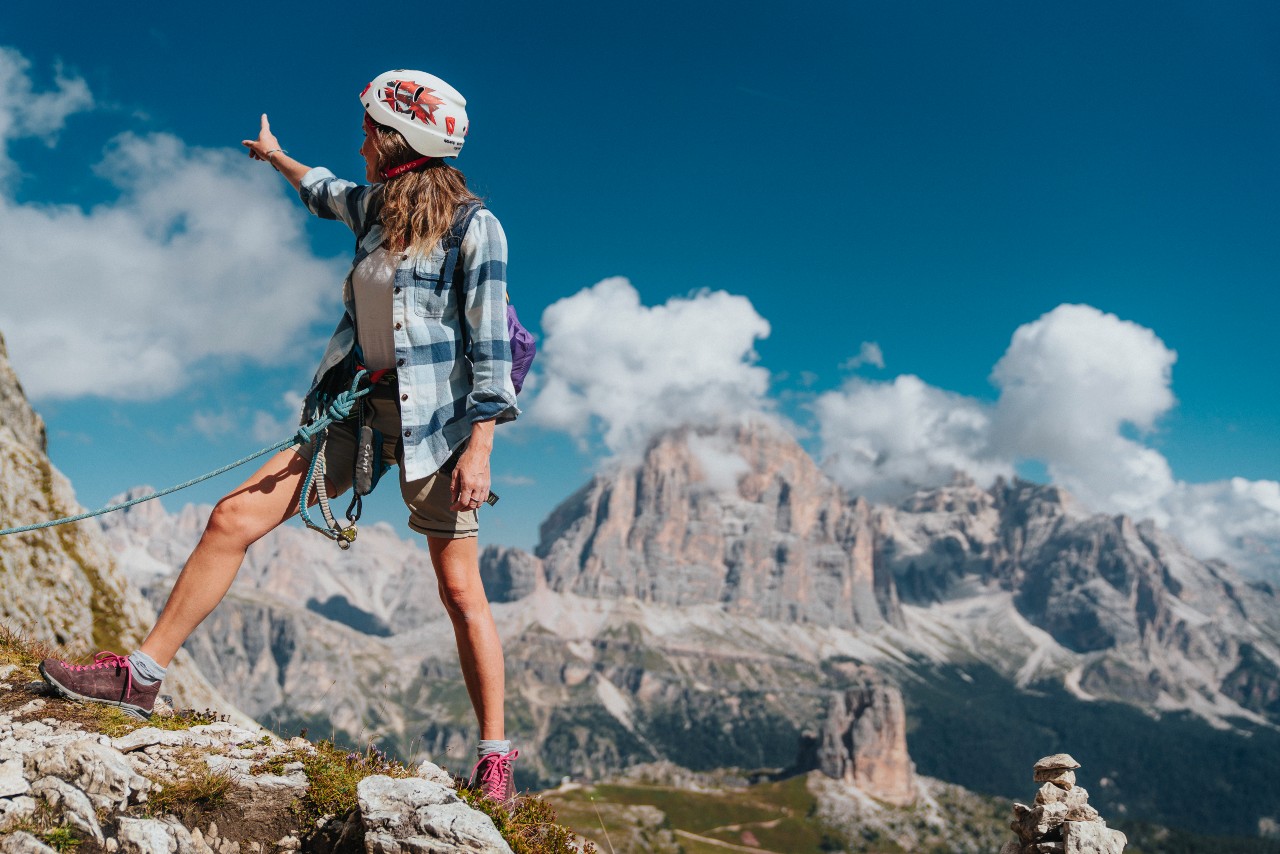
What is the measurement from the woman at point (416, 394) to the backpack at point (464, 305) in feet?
0.13

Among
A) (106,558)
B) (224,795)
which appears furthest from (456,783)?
(106,558)

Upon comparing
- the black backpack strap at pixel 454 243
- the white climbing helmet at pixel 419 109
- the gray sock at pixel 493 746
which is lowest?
the gray sock at pixel 493 746

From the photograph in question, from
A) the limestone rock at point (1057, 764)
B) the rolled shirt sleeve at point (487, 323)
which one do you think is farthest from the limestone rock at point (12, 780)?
the limestone rock at point (1057, 764)

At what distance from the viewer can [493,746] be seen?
253 inches

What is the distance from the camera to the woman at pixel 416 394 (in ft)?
20.0

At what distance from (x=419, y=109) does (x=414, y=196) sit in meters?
0.70

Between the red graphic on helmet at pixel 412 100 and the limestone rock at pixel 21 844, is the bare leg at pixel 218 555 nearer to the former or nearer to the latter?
the limestone rock at pixel 21 844

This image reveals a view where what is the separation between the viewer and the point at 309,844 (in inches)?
223

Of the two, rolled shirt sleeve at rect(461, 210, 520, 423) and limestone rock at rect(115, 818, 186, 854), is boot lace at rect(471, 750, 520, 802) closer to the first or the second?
limestone rock at rect(115, 818, 186, 854)

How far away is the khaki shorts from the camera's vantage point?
6.24 metres

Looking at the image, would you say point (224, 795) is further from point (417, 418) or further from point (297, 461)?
point (417, 418)

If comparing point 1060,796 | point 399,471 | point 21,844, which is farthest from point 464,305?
point 1060,796

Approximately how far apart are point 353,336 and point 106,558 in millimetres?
9150

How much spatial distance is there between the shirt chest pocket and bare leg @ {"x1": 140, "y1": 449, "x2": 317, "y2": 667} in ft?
5.70
